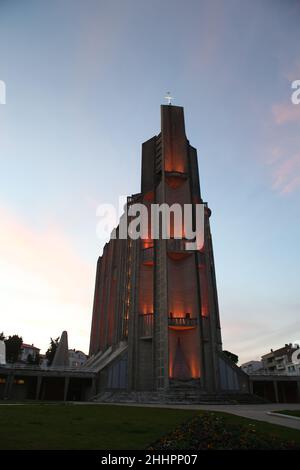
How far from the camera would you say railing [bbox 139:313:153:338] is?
39.2 m

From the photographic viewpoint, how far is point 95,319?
7369 cm

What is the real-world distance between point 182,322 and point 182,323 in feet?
0.42

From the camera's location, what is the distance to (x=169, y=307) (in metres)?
38.2

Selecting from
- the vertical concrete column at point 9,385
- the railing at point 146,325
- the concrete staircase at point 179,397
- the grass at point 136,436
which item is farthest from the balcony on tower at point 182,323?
the grass at point 136,436

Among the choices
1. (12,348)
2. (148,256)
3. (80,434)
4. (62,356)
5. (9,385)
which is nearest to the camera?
(80,434)

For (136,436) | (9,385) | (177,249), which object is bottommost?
(136,436)

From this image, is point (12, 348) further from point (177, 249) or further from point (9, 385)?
point (177, 249)

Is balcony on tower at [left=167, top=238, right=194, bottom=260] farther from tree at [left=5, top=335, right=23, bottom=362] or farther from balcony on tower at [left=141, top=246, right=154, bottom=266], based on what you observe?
tree at [left=5, top=335, right=23, bottom=362]

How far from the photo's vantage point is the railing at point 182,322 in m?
36.9

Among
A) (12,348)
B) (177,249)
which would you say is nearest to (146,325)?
(177,249)

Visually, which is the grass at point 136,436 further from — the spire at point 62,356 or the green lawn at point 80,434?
the spire at point 62,356

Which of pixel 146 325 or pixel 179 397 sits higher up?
pixel 146 325
